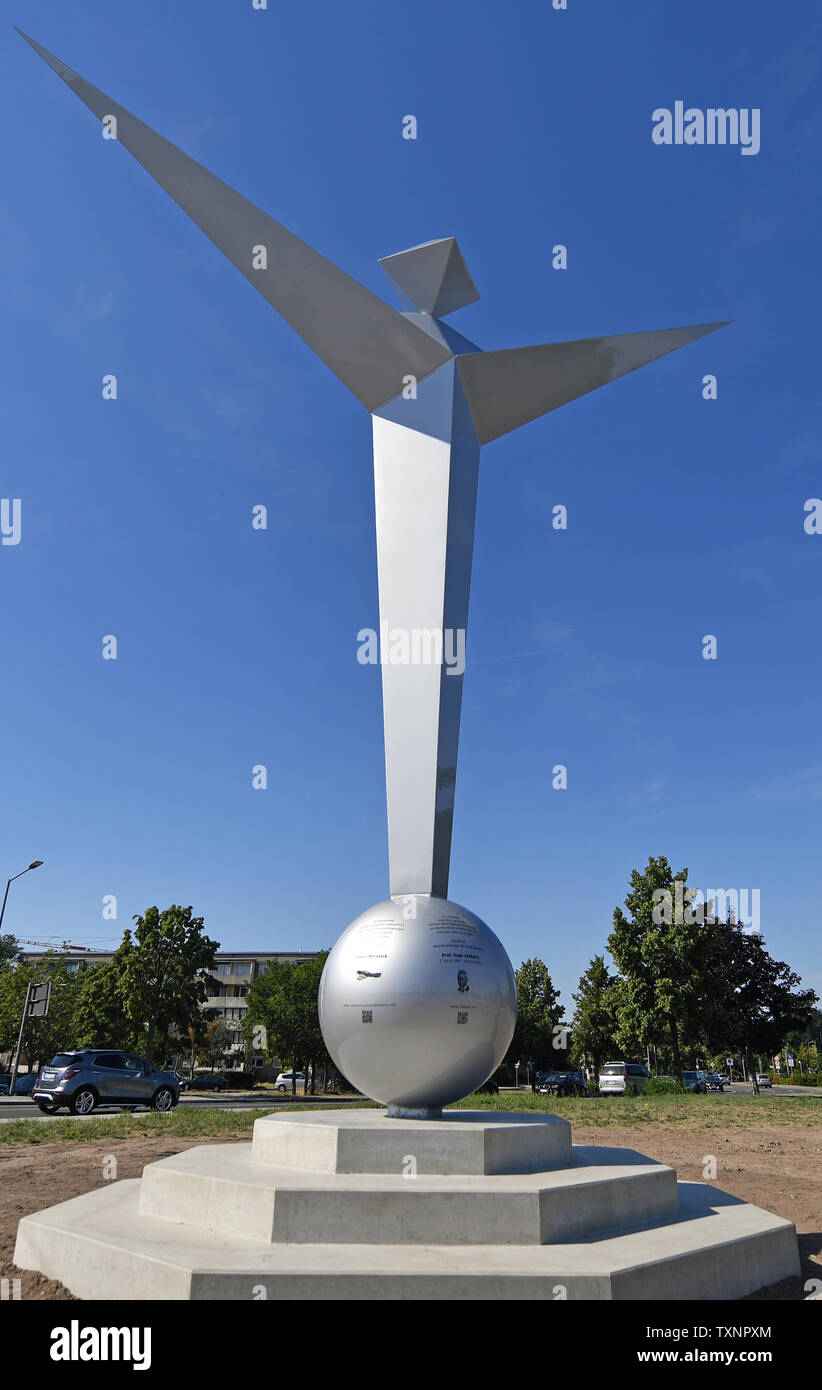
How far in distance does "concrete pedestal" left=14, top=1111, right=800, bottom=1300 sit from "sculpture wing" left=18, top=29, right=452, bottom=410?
8.63 meters

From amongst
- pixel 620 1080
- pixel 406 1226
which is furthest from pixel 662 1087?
pixel 406 1226

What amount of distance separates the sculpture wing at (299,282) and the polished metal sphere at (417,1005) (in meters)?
6.72

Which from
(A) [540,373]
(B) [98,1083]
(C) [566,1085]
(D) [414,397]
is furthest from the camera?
(C) [566,1085]

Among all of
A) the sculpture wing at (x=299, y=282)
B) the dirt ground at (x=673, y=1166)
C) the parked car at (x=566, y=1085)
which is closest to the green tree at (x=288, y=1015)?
the parked car at (x=566, y=1085)

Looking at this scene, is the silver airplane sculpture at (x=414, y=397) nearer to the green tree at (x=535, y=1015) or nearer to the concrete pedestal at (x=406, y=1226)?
the concrete pedestal at (x=406, y=1226)

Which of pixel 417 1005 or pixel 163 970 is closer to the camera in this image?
pixel 417 1005

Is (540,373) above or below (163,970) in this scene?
above

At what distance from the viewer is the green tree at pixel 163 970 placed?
39281mm

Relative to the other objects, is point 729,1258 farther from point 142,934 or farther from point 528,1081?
point 528,1081

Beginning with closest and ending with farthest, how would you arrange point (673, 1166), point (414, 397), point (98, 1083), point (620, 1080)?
point (414, 397), point (673, 1166), point (98, 1083), point (620, 1080)

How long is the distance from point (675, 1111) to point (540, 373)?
18.3 meters

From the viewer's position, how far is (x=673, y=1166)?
41.0 feet

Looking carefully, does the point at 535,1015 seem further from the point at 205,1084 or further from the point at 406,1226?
the point at 406,1226

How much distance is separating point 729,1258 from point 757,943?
46421 mm
